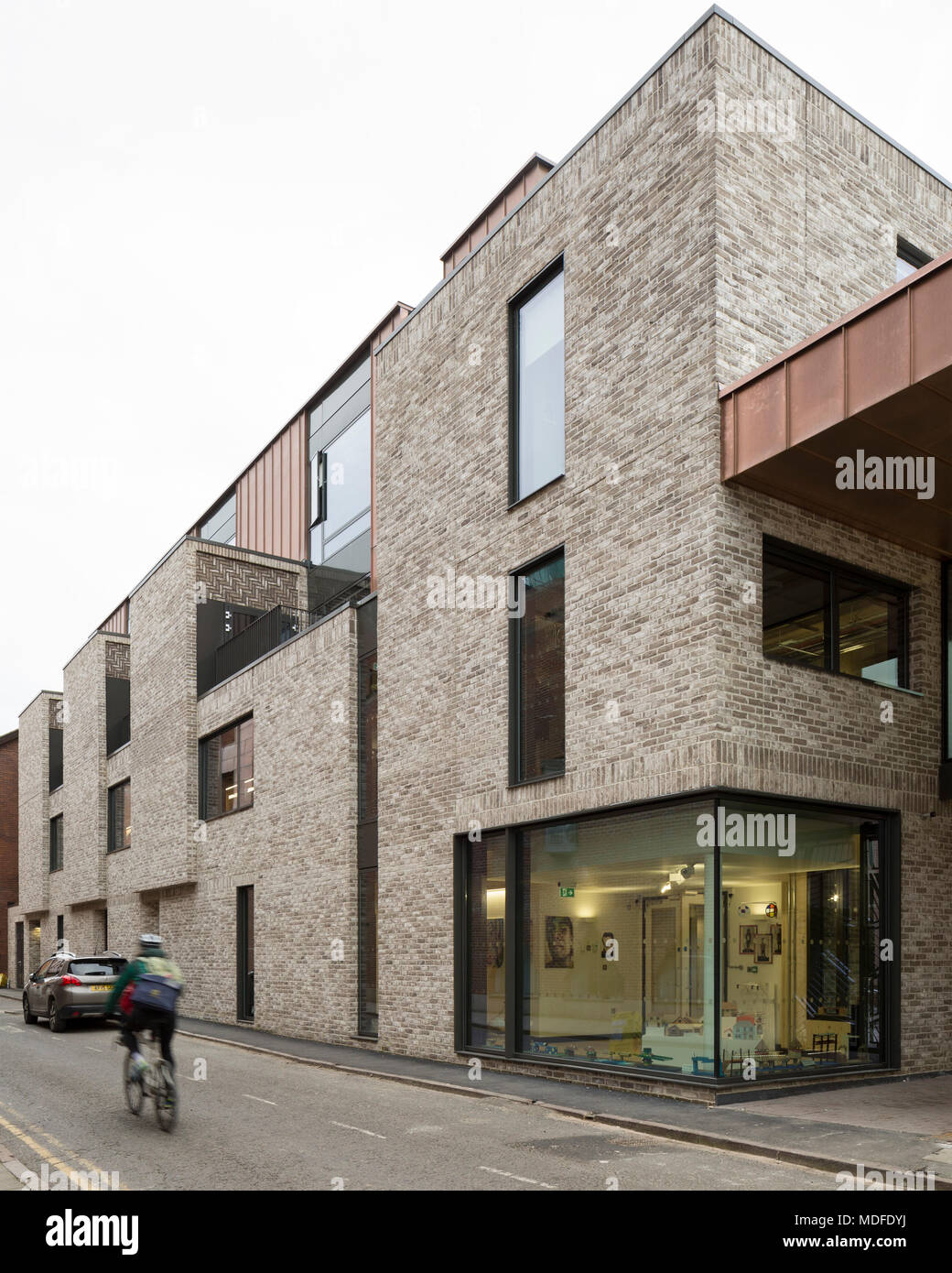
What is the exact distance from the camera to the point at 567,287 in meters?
14.2

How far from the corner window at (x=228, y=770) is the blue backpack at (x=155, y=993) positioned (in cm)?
1263

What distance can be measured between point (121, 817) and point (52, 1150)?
25.4 metres

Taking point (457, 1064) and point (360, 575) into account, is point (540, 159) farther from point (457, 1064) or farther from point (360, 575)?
point (457, 1064)

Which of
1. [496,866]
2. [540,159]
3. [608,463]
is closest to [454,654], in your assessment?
[496,866]

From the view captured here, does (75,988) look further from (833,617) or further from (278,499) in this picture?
Answer: (833,617)

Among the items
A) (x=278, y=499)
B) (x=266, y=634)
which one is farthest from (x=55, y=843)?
(x=266, y=634)

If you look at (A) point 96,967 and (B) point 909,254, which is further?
(A) point 96,967

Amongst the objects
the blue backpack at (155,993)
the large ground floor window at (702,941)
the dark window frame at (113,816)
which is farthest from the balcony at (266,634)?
the blue backpack at (155,993)

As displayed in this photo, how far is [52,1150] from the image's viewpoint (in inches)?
358

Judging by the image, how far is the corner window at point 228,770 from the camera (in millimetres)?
23797

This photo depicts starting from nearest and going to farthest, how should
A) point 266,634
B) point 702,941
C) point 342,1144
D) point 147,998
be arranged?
point 342,1144, point 147,998, point 702,941, point 266,634

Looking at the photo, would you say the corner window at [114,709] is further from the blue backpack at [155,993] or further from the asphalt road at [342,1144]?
the blue backpack at [155,993]
